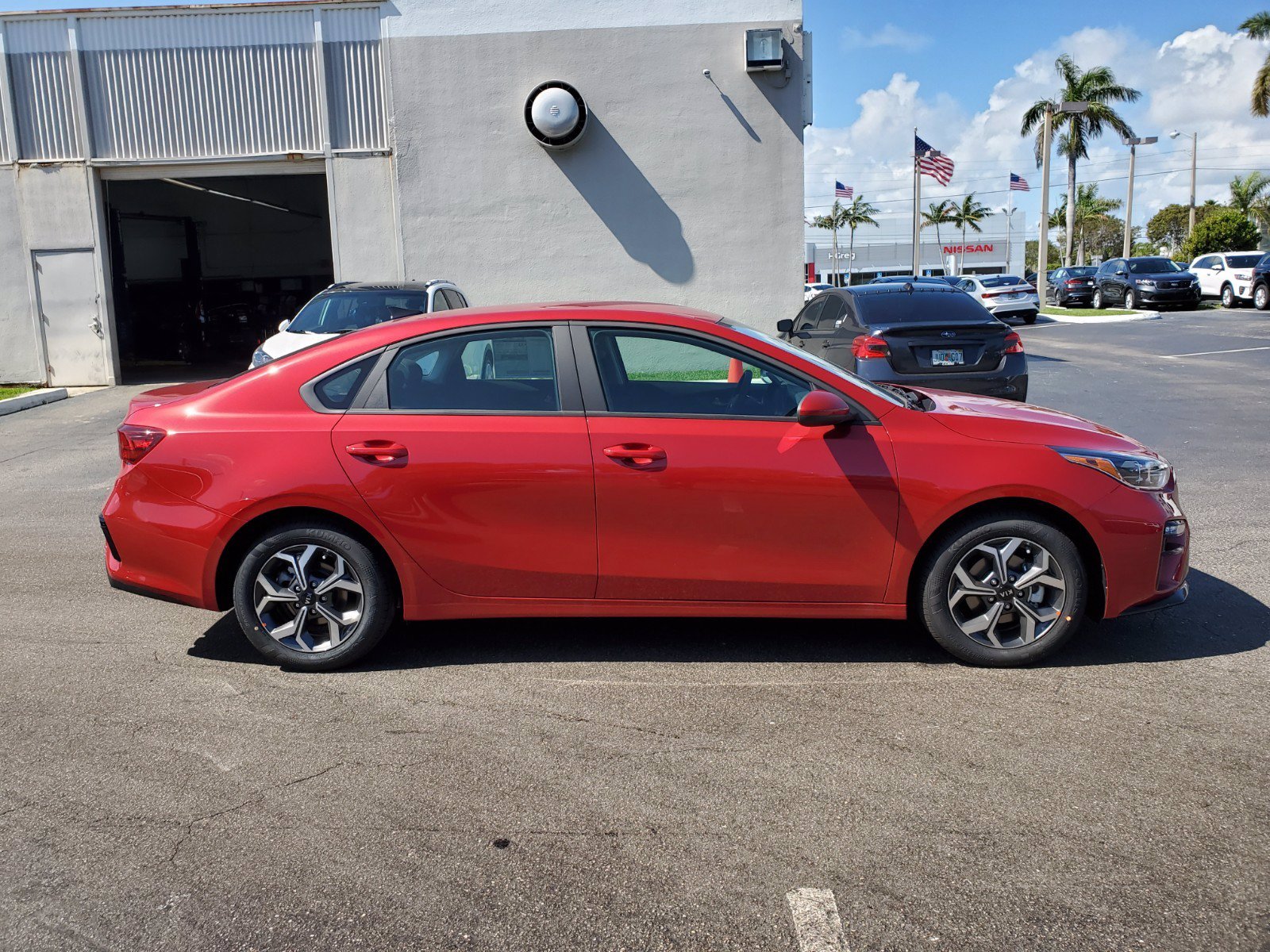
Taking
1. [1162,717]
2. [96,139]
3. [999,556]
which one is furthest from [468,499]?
[96,139]

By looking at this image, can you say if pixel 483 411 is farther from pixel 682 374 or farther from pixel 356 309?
pixel 356 309

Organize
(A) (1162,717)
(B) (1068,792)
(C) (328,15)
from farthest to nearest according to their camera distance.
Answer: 1. (C) (328,15)
2. (A) (1162,717)
3. (B) (1068,792)

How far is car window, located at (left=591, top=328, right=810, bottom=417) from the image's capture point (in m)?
4.93

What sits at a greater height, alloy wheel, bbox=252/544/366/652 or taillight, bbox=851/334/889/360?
taillight, bbox=851/334/889/360

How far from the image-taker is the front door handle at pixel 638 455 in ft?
15.7

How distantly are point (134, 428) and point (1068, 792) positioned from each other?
4.23 meters

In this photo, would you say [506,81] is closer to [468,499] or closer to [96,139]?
[96,139]

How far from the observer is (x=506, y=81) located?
1819 centimetres

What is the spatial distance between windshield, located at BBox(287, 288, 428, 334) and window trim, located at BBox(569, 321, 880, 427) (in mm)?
8192

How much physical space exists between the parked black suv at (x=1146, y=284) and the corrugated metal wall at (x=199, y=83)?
2662cm

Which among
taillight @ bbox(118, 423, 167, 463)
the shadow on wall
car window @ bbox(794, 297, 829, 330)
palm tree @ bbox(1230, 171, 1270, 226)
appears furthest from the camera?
palm tree @ bbox(1230, 171, 1270, 226)

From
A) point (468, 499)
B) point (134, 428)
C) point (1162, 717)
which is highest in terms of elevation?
point (134, 428)

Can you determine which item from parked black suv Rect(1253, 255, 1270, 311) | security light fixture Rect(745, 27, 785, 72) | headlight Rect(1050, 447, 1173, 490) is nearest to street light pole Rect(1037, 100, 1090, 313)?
parked black suv Rect(1253, 255, 1270, 311)

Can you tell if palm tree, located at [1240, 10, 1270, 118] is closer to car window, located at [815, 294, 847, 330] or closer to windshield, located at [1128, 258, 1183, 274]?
windshield, located at [1128, 258, 1183, 274]
